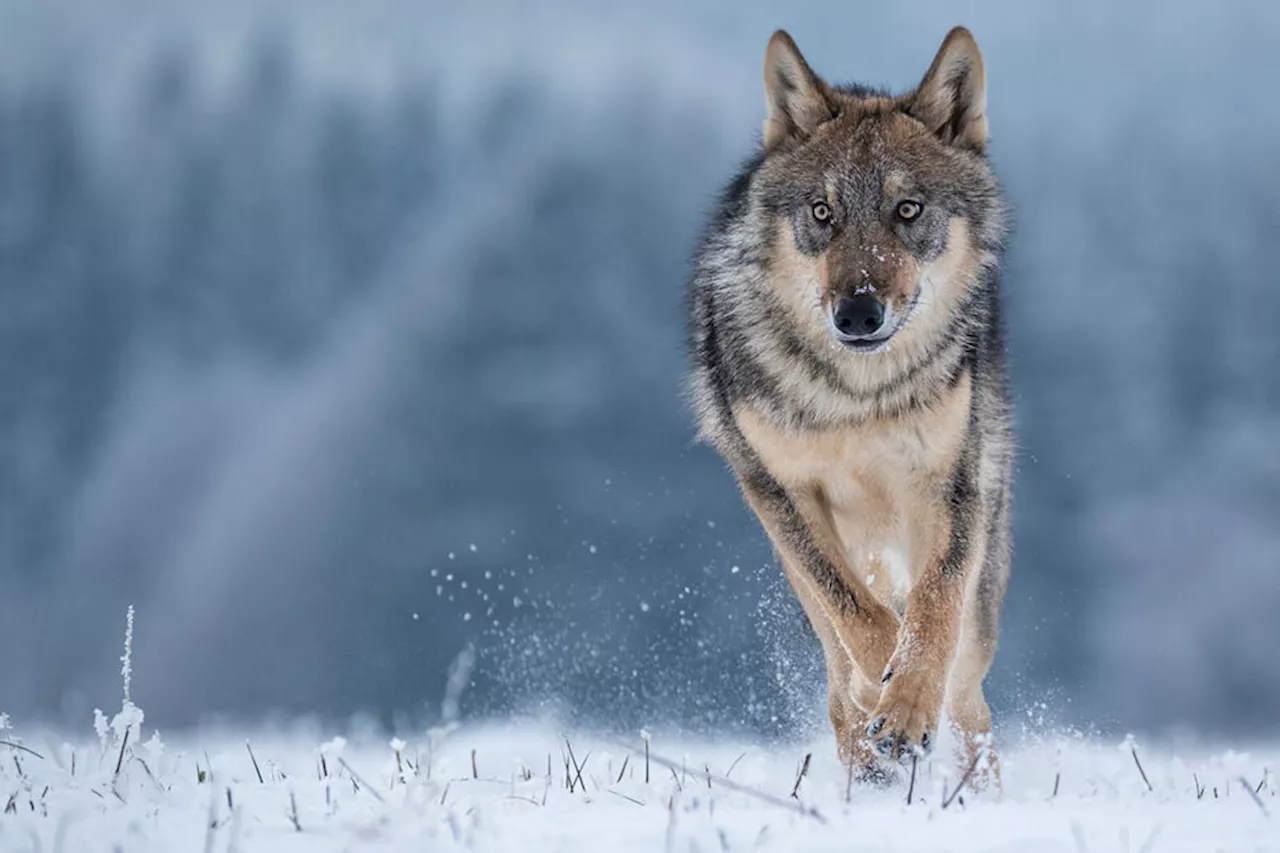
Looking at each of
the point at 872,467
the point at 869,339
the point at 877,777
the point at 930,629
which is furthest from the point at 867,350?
the point at 877,777

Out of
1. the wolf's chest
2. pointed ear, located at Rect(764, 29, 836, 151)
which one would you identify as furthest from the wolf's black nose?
pointed ear, located at Rect(764, 29, 836, 151)

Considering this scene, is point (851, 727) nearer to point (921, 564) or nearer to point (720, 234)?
point (921, 564)

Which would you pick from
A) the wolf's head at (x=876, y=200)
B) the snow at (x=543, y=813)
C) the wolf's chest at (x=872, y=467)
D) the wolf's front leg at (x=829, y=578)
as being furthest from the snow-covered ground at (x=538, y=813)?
the wolf's head at (x=876, y=200)

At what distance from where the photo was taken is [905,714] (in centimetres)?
415

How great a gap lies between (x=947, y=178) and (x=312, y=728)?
433 centimetres

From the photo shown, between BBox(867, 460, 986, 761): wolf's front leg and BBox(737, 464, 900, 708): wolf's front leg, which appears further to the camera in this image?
BBox(737, 464, 900, 708): wolf's front leg

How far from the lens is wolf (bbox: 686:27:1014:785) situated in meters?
4.59

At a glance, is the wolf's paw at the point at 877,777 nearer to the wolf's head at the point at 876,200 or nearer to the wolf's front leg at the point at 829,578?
the wolf's front leg at the point at 829,578

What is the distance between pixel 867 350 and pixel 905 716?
1317mm

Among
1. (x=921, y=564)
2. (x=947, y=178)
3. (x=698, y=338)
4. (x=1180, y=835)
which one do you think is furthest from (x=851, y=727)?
(x=1180, y=835)

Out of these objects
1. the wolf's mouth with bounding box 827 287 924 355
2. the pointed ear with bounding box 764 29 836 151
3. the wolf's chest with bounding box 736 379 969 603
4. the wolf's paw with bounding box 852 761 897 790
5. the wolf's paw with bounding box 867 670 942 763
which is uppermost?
the pointed ear with bounding box 764 29 836 151

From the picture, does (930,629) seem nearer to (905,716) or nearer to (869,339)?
(905,716)

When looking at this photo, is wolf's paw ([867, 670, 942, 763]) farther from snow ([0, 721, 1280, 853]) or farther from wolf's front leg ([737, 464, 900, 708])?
wolf's front leg ([737, 464, 900, 708])

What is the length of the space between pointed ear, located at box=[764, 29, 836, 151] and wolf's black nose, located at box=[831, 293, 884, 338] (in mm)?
1029
